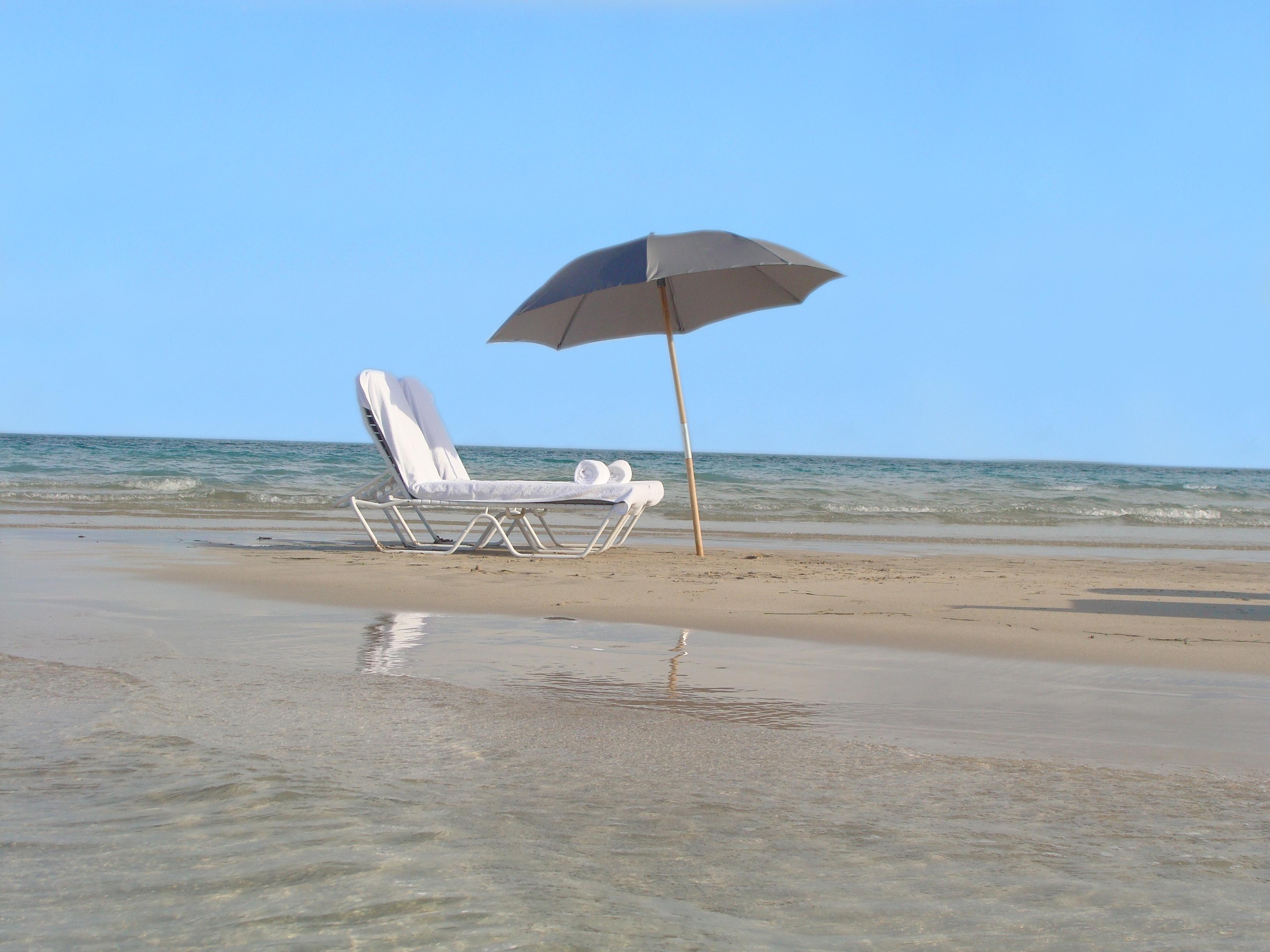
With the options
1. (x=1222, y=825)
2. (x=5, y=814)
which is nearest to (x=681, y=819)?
(x=1222, y=825)

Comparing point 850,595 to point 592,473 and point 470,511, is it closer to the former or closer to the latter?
point 592,473

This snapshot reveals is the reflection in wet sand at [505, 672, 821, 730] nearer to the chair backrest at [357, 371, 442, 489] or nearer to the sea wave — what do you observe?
the chair backrest at [357, 371, 442, 489]

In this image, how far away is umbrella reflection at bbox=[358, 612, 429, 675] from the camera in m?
4.29

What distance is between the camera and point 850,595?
6.87 metres

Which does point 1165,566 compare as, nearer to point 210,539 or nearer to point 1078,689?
point 1078,689

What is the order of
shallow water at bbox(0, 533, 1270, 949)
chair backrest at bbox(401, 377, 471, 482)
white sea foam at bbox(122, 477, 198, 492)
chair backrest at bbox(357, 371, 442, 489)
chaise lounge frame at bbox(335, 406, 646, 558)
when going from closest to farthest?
1. shallow water at bbox(0, 533, 1270, 949)
2. chaise lounge frame at bbox(335, 406, 646, 558)
3. chair backrest at bbox(357, 371, 442, 489)
4. chair backrest at bbox(401, 377, 471, 482)
5. white sea foam at bbox(122, 477, 198, 492)

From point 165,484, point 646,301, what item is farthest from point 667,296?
point 165,484

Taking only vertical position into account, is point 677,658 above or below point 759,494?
below

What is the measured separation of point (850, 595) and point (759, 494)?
1722 centimetres

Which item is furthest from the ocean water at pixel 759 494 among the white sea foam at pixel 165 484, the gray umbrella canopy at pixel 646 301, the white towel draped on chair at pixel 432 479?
the gray umbrella canopy at pixel 646 301

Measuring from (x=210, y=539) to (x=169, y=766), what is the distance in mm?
9047

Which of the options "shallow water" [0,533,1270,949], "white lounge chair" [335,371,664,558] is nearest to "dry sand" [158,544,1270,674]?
"white lounge chair" [335,371,664,558]

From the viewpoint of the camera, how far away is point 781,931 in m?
1.81

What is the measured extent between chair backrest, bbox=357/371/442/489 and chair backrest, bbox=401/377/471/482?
0.43m
